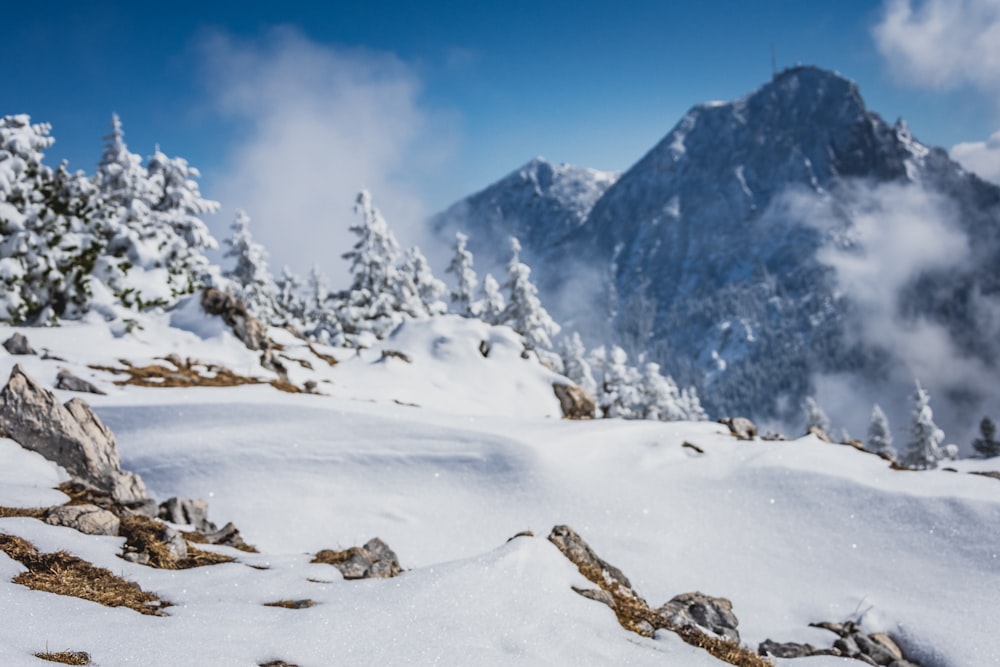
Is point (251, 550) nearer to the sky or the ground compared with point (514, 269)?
nearer to the ground

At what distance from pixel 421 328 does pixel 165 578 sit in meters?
23.1

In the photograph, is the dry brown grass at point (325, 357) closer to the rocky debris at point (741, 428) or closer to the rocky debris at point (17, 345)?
the rocky debris at point (17, 345)

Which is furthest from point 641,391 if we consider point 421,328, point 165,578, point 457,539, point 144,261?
point 165,578

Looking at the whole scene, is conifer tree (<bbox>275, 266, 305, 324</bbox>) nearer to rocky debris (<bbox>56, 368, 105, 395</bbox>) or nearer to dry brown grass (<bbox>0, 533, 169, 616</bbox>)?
rocky debris (<bbox>56, 368, 105, 395</bbox>)

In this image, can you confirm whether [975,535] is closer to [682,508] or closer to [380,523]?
[682,508]

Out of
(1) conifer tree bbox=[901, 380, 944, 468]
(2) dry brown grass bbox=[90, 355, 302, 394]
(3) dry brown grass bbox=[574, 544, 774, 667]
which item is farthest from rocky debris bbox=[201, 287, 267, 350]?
(1) conifer tree bbox=[901, 380, 944, 468]

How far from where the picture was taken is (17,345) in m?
16.2

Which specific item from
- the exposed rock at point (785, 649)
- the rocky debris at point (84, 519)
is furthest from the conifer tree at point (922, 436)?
the rocky debris at point (84, 519)

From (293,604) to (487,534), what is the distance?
5.55 meters

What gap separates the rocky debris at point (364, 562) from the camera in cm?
662

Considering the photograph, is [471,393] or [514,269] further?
[514,269]

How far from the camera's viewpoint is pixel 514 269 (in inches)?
1660

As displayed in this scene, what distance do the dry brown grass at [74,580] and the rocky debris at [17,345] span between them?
14.0 m

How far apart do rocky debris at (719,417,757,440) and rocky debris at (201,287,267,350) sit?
59.4 feet
